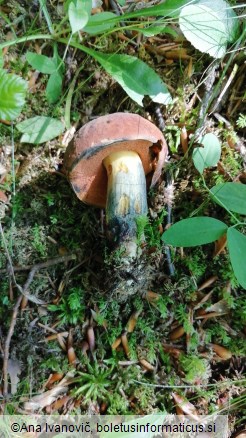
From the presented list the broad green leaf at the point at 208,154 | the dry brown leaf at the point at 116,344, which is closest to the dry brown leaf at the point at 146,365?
the dry brown leaf at the point at 116,344

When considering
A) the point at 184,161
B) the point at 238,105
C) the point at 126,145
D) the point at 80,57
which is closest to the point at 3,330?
the point at 126,145

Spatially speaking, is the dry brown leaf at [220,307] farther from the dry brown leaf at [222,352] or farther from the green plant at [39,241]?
the green plant at [39,241]

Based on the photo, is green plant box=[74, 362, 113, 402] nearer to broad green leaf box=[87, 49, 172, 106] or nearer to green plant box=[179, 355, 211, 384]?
green plant box=[179, 355, 211, 384]

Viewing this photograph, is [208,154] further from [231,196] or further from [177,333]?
[177,333]

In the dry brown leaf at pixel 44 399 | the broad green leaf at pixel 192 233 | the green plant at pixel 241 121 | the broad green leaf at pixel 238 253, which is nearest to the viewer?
the broad green leaf at pixel 238 253

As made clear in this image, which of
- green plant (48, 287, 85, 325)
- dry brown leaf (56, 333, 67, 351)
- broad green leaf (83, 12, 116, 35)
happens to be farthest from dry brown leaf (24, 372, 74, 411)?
broad green leaf (83, 12, 116, 35)

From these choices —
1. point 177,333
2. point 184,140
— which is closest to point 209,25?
point 184,140
